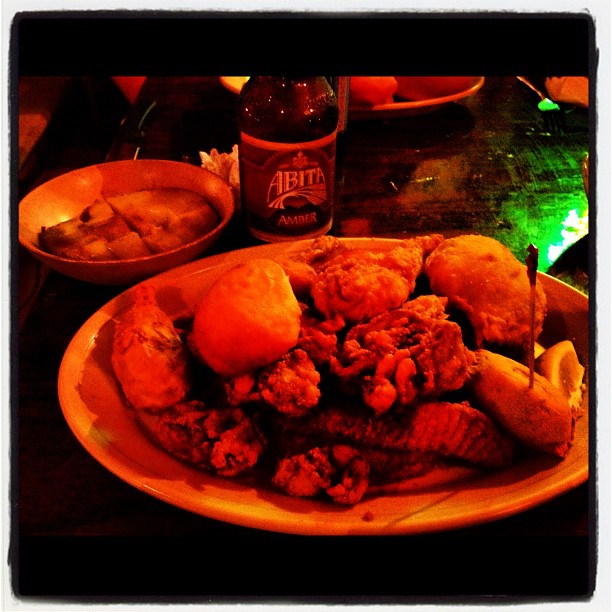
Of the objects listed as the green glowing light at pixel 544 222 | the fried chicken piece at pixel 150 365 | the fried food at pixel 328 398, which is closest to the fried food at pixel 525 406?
the fried food at pixel 328 398

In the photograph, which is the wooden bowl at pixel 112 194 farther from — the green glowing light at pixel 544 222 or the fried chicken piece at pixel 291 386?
the green glowing light at pixel 544 222

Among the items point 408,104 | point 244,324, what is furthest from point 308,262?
point 408,104

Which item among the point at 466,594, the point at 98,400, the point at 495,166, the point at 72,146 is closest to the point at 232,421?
the point at 98,400

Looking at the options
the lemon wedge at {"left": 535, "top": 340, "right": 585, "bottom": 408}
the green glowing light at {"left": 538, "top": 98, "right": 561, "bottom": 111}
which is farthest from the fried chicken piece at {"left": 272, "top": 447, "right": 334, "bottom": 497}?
the green glowing light at {"left": 538, "top": 98, "right": 561, "bottom": 111}

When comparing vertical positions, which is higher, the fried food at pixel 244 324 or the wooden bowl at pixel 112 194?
the fried food at pixel 244 324

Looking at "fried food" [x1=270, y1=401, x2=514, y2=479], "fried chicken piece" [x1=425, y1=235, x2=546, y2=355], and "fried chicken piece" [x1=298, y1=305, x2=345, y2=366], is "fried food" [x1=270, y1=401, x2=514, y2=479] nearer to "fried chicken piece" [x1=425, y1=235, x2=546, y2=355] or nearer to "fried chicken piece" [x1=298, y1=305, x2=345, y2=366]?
"fried chicken piece" [x1=298, y1=305, x2=345, y2=366]

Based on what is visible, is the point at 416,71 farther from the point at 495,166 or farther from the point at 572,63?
the point at 495,166

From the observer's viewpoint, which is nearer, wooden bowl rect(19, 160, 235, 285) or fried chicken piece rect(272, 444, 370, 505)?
fried chicken piece rect(272, 444, 370, 505)

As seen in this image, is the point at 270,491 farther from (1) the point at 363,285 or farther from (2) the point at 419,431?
(1) the point at 363,285
